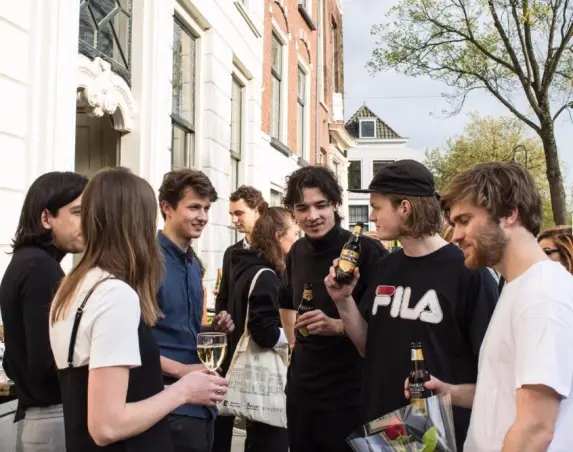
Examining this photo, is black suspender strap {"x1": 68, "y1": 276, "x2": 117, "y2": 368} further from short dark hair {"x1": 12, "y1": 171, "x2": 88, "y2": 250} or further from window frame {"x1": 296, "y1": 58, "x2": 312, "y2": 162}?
window frame {"x1": 296, "y1": 58, "x2": 312, "y2": 162}

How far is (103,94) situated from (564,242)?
4867 mm

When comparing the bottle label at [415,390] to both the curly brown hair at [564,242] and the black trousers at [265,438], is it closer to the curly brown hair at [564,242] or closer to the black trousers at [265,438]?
the black trousers at [265,438]

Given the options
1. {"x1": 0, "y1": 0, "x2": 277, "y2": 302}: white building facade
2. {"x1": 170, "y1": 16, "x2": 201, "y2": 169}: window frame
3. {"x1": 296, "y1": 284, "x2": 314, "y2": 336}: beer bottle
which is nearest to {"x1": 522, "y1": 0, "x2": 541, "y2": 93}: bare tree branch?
{"x1": 0, "y1": 0, "x2": 277, "y2": 302}: white building facade

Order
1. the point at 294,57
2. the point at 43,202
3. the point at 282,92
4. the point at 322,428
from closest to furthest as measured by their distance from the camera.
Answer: the point at 43,202, the point at 322,428, the point at 282,92, the point at 294,57

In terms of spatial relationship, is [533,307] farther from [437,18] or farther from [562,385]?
[437,18]

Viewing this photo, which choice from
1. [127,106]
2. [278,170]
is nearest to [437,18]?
[278,170]

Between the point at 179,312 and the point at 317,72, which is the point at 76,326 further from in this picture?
A: the point at 317,72

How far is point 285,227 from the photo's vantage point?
4.38 meters

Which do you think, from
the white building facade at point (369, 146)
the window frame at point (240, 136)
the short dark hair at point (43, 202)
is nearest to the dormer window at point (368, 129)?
the white building facade at point (369, 146)

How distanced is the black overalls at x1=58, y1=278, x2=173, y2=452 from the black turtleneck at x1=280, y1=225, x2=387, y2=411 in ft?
4.53

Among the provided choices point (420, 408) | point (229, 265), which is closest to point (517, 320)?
point (420, 408)

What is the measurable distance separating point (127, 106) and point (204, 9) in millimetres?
2780

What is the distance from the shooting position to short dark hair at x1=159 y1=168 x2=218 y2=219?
328 centimetres

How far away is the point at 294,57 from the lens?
1703cm
